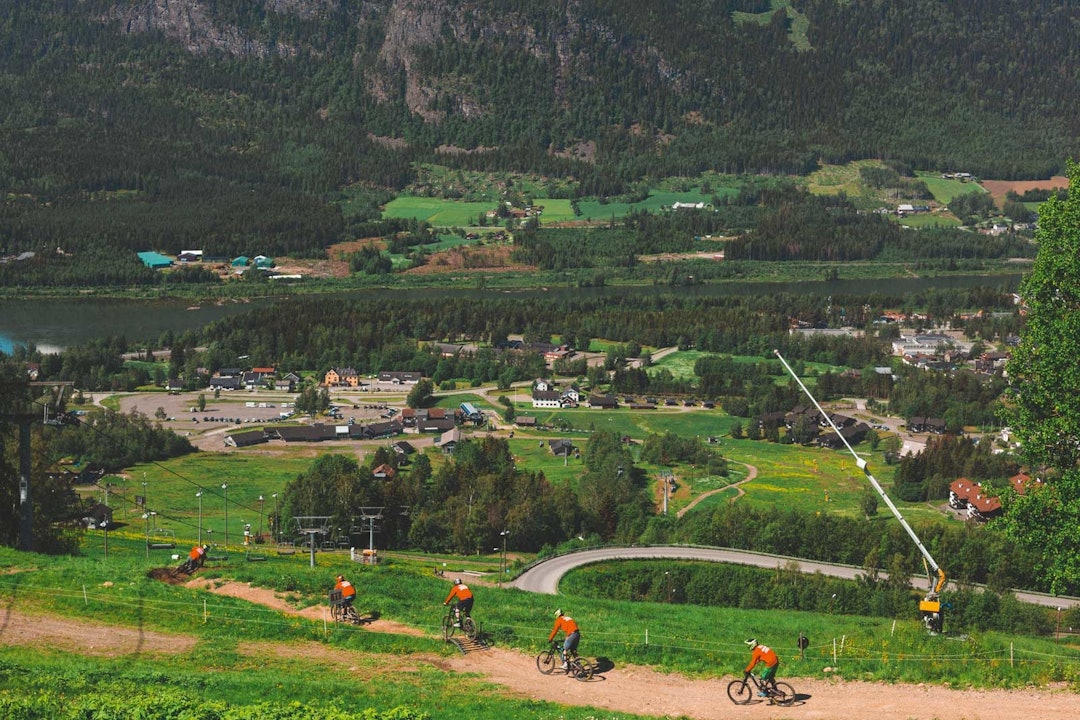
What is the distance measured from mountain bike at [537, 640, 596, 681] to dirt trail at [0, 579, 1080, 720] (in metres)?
0.16

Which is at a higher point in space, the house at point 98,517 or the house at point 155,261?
the house at point 98,517

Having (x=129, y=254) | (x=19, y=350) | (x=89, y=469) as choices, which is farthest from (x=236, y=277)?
(x=89, y=469)

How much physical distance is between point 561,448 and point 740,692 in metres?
55.0

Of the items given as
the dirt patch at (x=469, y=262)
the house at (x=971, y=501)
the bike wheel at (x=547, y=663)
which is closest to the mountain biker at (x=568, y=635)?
the bike wheel at (x=547, y=663)

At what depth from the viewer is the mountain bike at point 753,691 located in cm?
2211

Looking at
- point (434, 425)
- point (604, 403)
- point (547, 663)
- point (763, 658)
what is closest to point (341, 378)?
point (434, 425)

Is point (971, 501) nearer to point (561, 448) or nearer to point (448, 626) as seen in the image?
point (561, 448)

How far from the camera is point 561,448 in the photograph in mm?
77125

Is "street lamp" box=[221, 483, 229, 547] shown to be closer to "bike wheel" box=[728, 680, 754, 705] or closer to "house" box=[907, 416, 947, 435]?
"bike wheel" box=[728, 680, 754, 705]

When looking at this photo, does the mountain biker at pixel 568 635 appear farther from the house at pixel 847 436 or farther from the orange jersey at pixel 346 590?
the house at pixel 847 436

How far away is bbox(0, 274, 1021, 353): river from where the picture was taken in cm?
12488

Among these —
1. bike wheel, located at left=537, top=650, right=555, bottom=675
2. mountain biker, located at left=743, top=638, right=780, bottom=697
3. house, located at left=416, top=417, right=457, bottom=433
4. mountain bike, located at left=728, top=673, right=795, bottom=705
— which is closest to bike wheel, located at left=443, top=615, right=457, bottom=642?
bike wheel, located at left=537, top=650, right=555, bottom=675

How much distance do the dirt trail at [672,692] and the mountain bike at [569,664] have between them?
0.52 feet

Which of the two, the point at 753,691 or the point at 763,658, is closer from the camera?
the point at 763,658
